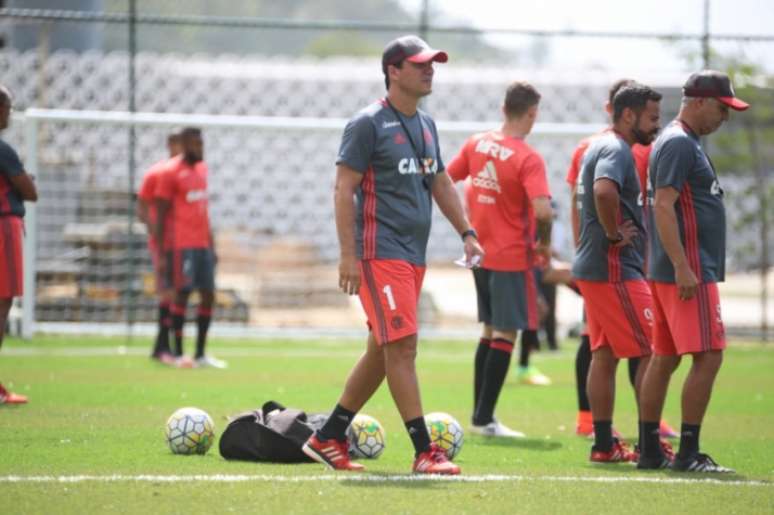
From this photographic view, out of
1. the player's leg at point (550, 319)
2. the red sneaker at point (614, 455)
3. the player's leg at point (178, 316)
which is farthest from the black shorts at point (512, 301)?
the player's leg at point (550, 319)

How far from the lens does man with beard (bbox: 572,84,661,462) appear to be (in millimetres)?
8820

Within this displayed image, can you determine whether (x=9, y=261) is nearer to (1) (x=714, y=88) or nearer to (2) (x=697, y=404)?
(2) (x=697, y=404)

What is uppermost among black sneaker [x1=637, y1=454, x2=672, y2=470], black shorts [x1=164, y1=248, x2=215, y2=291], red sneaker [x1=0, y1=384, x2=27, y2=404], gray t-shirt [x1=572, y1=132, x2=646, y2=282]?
gray t-shirt [x1=572, y1=132, x2=646, y2=282]

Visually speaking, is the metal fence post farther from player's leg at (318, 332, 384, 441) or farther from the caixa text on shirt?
the caixa text on shirt

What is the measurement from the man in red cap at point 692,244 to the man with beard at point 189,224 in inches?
296

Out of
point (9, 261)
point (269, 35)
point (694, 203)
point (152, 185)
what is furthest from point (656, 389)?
point (269, 35)

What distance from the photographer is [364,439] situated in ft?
28.4

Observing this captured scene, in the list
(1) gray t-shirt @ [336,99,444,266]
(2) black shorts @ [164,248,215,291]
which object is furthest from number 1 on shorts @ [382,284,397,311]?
(2) black shorts @ [164,248,215,291]

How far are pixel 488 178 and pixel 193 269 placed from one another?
5.36 metres

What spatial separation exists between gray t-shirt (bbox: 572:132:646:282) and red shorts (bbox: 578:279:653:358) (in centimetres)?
6

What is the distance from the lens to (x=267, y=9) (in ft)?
320

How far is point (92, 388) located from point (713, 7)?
1034 cm

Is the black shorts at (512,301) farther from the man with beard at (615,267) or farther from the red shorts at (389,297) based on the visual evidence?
the red shorts at (389,297)

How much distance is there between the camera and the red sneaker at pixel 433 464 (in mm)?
7805
